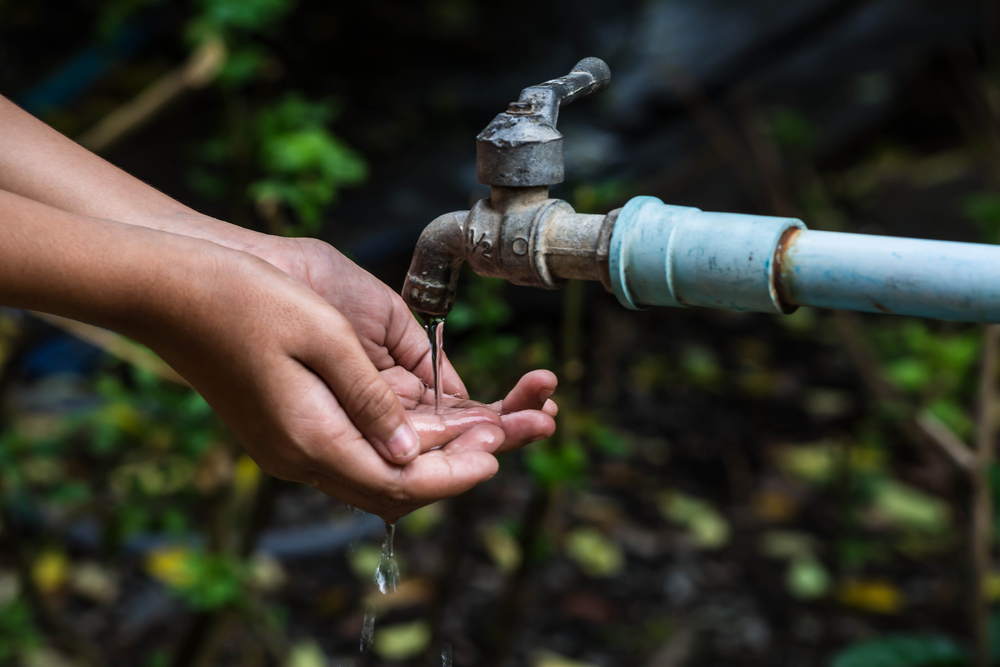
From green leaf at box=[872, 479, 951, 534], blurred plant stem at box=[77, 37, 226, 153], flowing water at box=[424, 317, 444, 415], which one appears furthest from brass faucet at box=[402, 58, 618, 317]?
green leaf at box=[872, 479, 951, 534]

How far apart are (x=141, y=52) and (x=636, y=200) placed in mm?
2911

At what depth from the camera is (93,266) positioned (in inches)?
37.4

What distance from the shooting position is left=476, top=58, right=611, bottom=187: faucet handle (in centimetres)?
101

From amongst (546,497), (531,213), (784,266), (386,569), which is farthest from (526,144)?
(546,497)

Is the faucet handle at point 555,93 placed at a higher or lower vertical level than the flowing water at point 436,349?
higher

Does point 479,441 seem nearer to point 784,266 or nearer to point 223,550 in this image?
point 784,266

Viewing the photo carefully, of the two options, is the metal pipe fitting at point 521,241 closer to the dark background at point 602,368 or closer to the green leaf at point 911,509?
the dark background at point 602,368

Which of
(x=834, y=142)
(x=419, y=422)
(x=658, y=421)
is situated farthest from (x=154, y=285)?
(x=834, y=142)

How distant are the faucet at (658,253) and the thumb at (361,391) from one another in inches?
6.7

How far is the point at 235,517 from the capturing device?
224cm

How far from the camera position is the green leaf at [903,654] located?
209 centimetres

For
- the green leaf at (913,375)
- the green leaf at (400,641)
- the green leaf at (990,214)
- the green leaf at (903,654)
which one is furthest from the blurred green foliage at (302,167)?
the green leaf at (903,654)

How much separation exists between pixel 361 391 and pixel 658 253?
15.4 inches

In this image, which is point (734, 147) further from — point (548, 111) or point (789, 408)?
point (548, 111)
